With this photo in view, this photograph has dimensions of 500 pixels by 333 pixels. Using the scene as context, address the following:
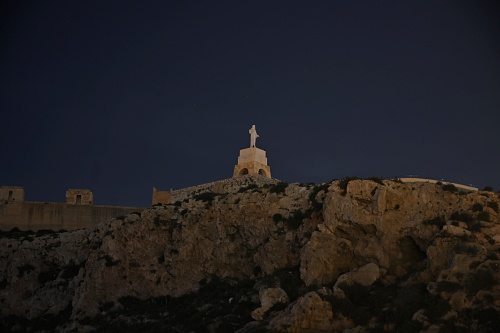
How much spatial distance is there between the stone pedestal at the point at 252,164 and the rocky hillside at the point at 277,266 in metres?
9.77

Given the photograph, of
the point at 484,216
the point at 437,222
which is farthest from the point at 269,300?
the point at 484,216

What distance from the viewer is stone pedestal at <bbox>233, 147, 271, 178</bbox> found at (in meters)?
52.7

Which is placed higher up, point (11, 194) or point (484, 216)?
point (11, 194)

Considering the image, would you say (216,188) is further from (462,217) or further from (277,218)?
(462,217)

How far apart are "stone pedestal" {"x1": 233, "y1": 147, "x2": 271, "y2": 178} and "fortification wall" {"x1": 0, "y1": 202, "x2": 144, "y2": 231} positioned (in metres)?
9.79

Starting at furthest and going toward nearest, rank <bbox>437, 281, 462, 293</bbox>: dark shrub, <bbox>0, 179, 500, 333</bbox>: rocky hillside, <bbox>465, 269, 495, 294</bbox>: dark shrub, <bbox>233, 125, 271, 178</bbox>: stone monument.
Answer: <bbox>233, 125, 271, 178</bbox>: stone monument
<bbox>0, 179, 500, 333</bbox>: rocky hillside
<bbox>437, 281, 462, 293</bbox>: dark shrub
<bbox>465, 269, 495, 294</bbox>: dark shrub

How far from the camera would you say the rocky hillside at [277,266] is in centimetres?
2817

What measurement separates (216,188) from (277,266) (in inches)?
574

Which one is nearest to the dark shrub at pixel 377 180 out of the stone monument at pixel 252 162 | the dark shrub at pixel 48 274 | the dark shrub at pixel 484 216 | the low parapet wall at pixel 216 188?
the dark shrub at pixel 484 216

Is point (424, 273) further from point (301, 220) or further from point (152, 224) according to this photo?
point (152, 224)

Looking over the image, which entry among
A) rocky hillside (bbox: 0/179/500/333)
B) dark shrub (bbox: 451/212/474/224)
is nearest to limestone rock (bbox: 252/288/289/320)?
rocky hillside (bbox: 0/179/500/333)

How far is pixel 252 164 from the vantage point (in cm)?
5259

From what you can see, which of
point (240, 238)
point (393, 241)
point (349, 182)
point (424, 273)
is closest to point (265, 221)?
point (240, 238)

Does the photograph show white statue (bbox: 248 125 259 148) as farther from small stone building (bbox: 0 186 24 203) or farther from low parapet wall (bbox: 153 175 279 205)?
small stone building (bbox: 0 186 24 203)
